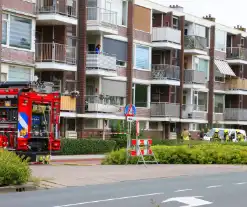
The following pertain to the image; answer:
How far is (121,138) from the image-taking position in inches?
1607

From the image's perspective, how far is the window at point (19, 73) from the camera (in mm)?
33938

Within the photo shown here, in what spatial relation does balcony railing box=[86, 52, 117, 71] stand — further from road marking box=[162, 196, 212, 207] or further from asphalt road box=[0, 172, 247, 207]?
road marking box=[162, 196, 212, 207]

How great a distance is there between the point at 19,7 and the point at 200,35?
21999mm

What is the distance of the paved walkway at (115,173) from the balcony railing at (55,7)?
1442 centimetres

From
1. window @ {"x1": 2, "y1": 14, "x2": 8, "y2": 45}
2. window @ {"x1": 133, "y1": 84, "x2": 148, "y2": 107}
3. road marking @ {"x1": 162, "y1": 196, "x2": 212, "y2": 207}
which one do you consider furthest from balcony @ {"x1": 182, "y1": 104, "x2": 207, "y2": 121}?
road marking @ {"x1": 162, "y1": 196, "x2": 212, "y2": 207}

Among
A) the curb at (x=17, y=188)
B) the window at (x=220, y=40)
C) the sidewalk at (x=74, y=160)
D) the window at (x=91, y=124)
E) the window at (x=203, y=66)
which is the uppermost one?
the window at (x=220, y=40)

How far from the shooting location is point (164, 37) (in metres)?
45.8

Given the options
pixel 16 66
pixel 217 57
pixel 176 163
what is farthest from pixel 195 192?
pixel 217 57

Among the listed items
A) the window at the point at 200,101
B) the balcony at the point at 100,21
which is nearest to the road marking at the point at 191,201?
the balcony at the point at 100,21

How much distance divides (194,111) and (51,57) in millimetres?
18221

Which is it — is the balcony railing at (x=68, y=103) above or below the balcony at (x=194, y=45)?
below

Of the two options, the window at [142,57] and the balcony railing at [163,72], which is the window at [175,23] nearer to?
the balcony railing at [163,72]

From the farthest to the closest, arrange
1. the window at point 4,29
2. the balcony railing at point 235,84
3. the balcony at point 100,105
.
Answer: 1. the balcony railing at point 235,84
2. the balcony at point 100,105
3. the window at point 4,29

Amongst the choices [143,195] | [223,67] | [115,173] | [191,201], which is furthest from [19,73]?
[223,67]
